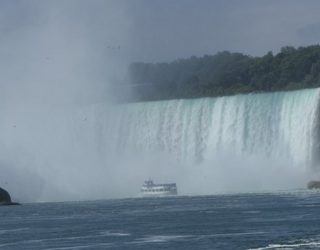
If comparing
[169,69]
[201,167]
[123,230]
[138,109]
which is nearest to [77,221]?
[123,230]

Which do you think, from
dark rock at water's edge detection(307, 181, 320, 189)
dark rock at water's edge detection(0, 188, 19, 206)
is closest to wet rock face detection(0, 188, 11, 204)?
dark rock at water's edge detection(0, 188, 19, 206)

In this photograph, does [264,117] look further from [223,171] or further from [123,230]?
[123,230]

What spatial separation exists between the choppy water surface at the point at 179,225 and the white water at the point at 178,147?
13956 millimetres

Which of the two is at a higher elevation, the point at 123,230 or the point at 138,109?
the point at 138,109

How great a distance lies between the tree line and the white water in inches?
229

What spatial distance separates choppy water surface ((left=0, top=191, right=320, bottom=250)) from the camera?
51688 millimetres

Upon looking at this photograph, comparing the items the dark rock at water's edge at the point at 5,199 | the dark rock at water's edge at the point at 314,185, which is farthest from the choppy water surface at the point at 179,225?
the dark rock at water's edge at the point at 5,199

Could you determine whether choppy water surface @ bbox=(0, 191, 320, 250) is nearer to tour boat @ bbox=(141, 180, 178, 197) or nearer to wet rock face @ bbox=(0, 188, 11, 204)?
tour boat @ bbox=(141, 180, 178, 197)

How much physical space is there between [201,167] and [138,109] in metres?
9.53

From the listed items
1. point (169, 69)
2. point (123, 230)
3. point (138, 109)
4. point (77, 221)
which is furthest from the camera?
point (169, 69)

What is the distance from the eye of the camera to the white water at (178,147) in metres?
91.8

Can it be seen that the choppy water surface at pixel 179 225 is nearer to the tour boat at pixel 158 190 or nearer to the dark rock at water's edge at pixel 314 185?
the dark rock at water's edge at pixel 314 185

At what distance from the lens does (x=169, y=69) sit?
129 metres

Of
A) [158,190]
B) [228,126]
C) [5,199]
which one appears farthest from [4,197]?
[228,126]
